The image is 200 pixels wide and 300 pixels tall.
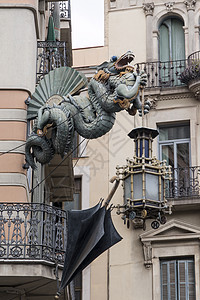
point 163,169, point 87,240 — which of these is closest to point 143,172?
point 163,169

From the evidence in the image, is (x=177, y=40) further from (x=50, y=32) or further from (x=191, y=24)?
(x=50, y=32)

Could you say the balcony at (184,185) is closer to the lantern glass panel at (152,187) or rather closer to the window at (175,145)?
the window at (175,145)

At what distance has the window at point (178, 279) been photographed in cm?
2594

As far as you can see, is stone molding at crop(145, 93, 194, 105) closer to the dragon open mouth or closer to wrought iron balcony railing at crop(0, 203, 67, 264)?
the dragon open mouth

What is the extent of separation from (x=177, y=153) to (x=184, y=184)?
148cm

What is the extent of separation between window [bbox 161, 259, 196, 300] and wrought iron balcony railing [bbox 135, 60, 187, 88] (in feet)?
18.4

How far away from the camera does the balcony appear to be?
2620 cm

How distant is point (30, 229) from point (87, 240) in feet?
3.76

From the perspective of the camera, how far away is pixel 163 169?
667 inches

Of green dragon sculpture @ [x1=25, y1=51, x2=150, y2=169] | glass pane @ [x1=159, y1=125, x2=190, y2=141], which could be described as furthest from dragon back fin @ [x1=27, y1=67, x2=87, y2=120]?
glass pane @ [x1=159, y1=125, x2=190, y2=141]

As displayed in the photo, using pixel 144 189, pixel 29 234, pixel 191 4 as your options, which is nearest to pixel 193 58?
pixel 191 4

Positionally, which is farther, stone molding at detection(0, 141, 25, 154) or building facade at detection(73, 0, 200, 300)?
building facade at detection(73, 0, 200, 300)

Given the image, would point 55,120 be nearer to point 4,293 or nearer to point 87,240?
point 87,240

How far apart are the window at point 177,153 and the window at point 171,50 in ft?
4.90
